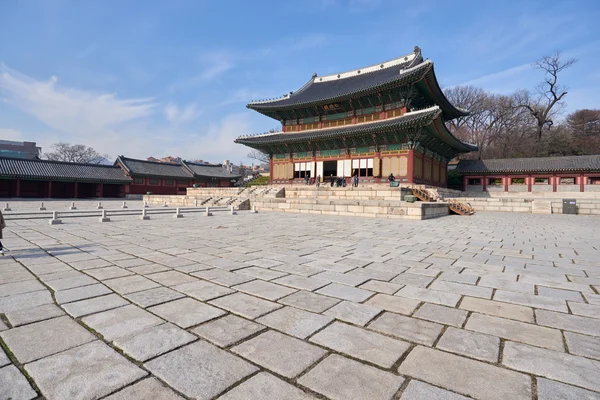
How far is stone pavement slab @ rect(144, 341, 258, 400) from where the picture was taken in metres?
1.48

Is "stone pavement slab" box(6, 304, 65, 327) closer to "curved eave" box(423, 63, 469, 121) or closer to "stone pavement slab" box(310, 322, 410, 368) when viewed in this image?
"stone pavement slab" box(310, 322, 410, 368)

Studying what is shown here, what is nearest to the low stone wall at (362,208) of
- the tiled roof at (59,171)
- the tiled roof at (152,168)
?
the tiled roof at (152,168)

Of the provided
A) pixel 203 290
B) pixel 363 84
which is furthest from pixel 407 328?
pixel 363 84

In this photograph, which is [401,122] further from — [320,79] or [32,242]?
[32,242]

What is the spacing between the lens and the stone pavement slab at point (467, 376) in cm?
149

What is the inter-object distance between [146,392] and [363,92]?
22880mm

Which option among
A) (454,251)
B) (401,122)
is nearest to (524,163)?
(401,122)

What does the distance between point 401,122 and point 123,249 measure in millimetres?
17881

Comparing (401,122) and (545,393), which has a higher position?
(401,122)

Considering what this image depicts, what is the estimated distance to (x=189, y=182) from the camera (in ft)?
126

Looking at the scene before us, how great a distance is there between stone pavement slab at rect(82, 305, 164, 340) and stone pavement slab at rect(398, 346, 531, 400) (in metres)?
1.87

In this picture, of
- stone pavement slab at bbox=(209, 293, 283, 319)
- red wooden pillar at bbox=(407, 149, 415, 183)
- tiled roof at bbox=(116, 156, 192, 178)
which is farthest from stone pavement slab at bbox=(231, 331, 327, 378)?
tiled roof at bbox=(116, 156, 192, 178)

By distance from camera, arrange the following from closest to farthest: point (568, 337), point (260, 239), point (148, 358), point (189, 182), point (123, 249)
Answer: point (148, 358) < point (568, 337) < point (123, 249) < point (260, 239) < point (189, 182)

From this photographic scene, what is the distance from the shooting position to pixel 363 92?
21688 mm
